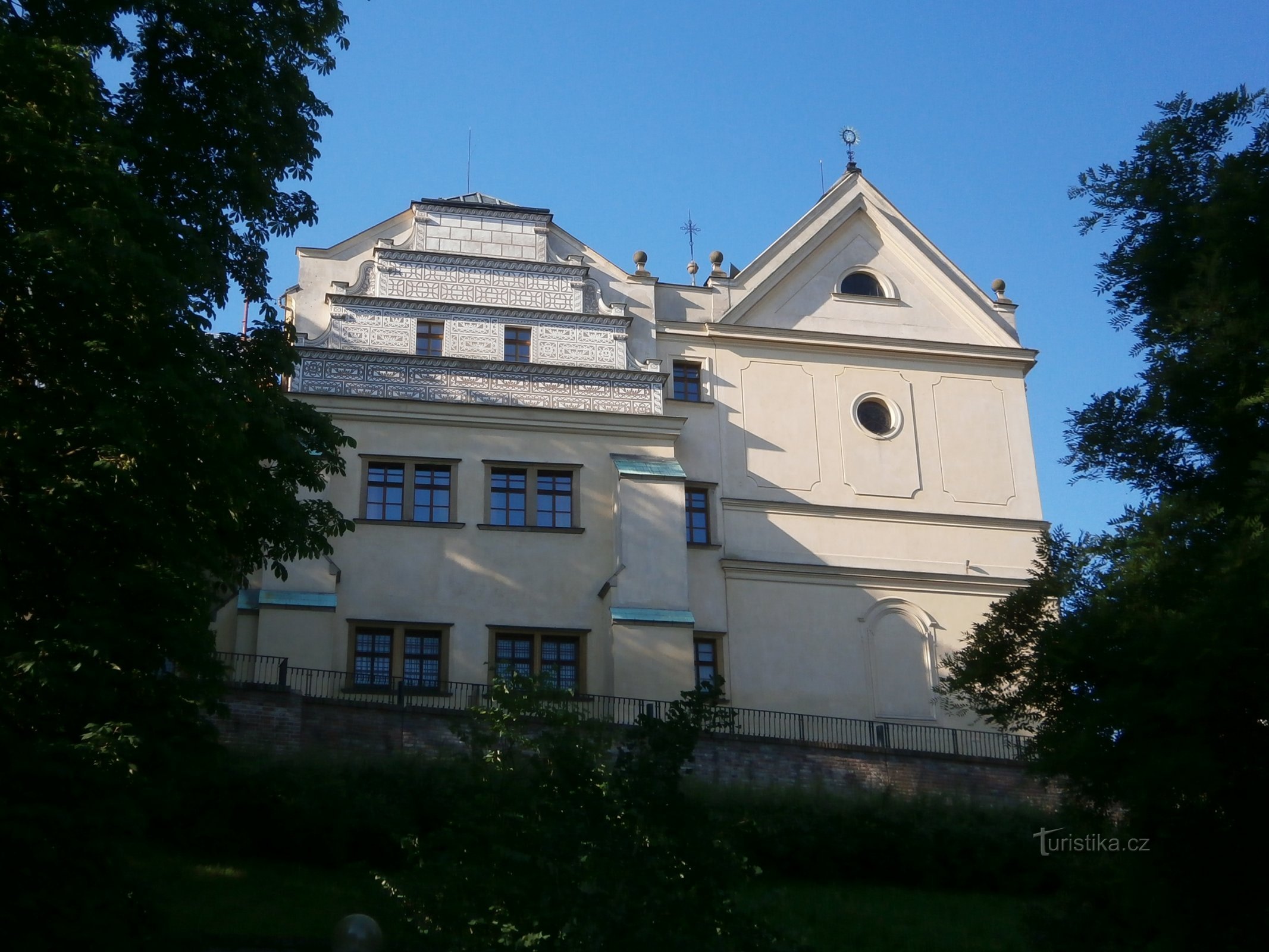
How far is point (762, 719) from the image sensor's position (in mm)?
28703

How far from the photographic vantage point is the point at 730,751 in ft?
85.3

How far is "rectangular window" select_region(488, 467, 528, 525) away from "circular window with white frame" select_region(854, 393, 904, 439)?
794cm

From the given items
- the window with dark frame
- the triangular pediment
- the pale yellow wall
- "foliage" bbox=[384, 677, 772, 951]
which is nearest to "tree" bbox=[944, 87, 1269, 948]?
"foliage" bbox=[384, 677, 772, 951]

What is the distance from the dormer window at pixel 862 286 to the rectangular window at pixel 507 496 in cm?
961

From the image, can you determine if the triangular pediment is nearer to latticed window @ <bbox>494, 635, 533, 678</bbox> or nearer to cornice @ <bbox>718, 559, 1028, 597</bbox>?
cornice @ <bbox>718, 559, 1028, 597</bbox>

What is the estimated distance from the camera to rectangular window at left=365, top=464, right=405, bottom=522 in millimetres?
29297

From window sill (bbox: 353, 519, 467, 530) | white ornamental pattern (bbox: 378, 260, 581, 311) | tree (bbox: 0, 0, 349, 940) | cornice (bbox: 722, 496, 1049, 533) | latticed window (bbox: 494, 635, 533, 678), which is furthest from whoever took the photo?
cornice (bbox: 722, 496, 1049, 533)


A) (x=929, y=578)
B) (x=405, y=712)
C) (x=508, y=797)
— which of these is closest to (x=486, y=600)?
(x=405, y=712)

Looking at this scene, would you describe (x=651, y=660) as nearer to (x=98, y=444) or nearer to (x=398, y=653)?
(x=398, y=653)

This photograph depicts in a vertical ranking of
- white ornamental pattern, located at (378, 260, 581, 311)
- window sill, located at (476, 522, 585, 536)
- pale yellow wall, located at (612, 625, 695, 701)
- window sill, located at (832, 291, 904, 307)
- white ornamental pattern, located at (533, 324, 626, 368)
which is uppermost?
window sill, located at (832, 291, 904, 307)

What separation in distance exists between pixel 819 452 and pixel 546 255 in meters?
7.39

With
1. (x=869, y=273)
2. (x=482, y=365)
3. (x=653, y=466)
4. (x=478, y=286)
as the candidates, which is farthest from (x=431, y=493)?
A: (x=869, y=273)

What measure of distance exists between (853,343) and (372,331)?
35.3 feet

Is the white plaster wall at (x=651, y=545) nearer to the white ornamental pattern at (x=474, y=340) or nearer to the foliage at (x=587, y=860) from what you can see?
the white ornamental pattern at (x=474, y=340)
